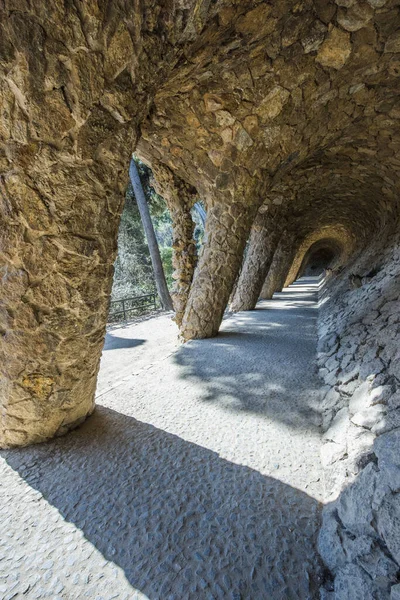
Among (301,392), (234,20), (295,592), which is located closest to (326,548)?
(295,592)

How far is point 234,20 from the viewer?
1.81 m

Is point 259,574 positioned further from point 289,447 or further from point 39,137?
point 39,137

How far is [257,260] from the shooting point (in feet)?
22.8

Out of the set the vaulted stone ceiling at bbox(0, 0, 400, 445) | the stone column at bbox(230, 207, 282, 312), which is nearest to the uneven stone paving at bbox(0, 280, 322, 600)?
the vaulted stone ceiling at bbox(0, 0, 400, 445)

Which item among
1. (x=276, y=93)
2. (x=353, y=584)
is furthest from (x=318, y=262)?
(x=353, y=584)

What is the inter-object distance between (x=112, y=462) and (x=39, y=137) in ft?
5.49

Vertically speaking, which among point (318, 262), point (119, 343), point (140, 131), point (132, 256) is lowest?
point (119, 343)

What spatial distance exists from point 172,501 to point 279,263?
907 cm

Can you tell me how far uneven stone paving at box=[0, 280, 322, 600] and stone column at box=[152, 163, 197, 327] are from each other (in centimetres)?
280

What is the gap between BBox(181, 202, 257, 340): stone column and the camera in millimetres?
3906

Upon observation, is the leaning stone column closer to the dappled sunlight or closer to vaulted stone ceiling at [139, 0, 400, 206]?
Result: the dappled sunlight

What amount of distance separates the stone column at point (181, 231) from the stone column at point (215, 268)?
0.74m

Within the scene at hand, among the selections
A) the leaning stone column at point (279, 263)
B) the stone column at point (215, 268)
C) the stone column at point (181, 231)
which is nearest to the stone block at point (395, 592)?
the stone column at point (215, 268)

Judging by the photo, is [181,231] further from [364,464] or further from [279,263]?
[279,263]
